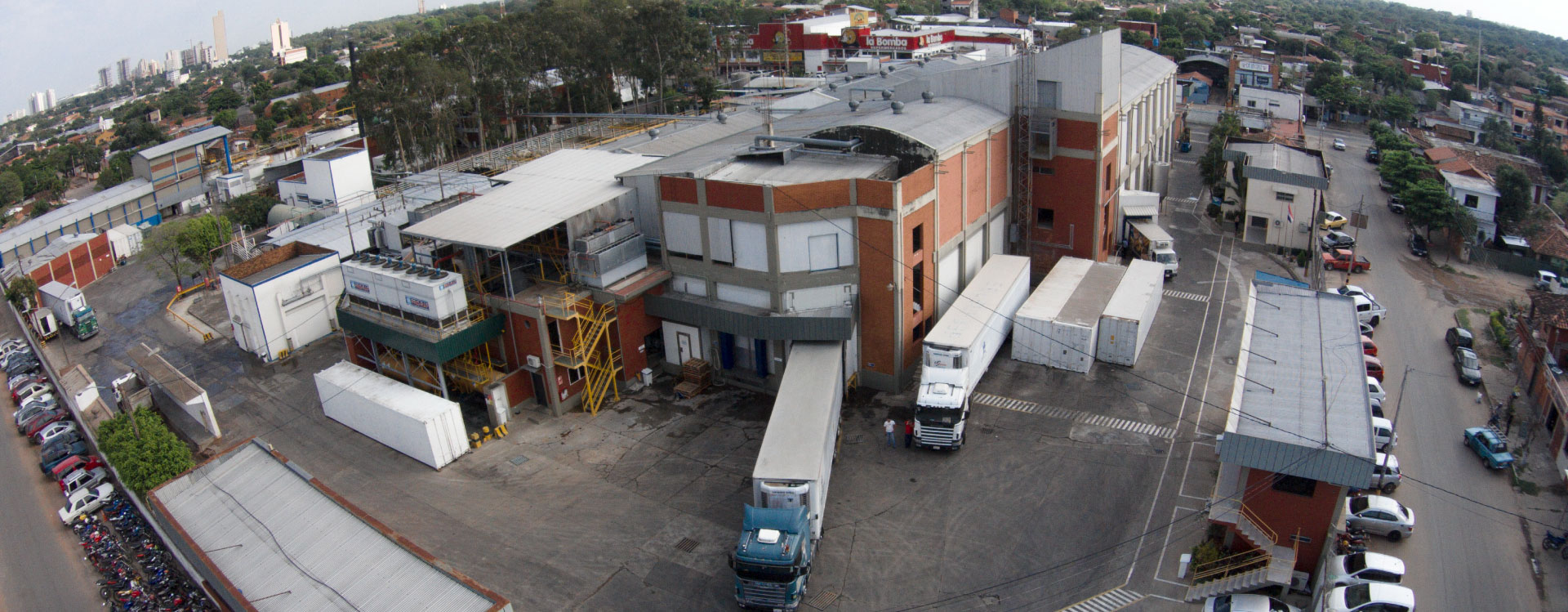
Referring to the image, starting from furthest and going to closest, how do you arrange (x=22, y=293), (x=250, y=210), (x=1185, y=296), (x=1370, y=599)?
(x=250, y=210), (x=22, y=293), (x=1185, y=296), (x=1370, y=599)

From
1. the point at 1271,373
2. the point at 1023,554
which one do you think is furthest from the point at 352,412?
the point at 1271,373

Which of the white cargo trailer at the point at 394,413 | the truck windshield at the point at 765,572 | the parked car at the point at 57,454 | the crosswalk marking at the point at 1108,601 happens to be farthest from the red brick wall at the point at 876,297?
the parked car at the point at 57,454

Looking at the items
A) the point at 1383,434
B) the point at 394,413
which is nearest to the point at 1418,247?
the point at 1383,434

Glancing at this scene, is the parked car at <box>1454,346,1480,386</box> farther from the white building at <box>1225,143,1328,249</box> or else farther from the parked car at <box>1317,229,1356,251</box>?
the white building at <box>1225,143,1328,249</box>

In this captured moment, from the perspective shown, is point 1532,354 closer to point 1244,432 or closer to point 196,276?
point 1244,432

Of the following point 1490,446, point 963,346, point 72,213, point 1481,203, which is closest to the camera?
point 1490,446

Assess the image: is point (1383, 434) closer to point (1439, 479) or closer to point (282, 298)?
point (1439, 479)

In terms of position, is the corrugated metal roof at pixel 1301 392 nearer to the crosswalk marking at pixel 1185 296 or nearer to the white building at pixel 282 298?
the crosswalk marking at pixel 1185 296

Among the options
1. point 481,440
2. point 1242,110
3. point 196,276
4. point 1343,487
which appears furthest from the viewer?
point 1242,110
